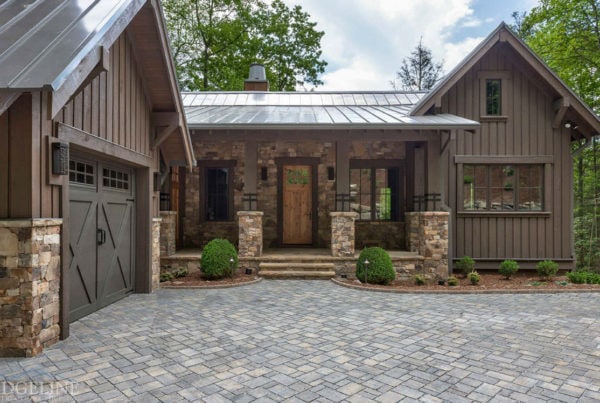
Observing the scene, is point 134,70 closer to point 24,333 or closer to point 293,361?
point 24,333

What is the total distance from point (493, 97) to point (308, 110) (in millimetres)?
4693

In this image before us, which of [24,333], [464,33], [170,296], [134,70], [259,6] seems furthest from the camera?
[464,33]

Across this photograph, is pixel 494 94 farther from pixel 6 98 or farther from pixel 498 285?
pixel 6 98

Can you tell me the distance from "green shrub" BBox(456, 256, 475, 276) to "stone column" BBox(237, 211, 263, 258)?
15.2ft

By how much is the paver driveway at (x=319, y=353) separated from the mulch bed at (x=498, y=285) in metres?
0.99

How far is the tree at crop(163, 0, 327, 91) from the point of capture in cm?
1830

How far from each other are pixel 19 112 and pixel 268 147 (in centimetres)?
730

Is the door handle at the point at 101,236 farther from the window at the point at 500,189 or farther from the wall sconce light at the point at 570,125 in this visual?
the wall sconce light at the point at 570,125

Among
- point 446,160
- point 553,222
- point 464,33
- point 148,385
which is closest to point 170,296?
point 148,385

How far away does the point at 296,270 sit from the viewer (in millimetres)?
8320

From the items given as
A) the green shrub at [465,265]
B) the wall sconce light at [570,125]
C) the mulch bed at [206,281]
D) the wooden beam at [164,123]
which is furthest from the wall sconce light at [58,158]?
the wall sconce light at [570,125]

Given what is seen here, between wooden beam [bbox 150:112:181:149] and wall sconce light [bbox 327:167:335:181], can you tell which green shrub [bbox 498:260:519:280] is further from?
wooden beam [bbox 150:112:181:149]

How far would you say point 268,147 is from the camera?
1071 cm

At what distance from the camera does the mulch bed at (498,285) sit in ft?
23.4
